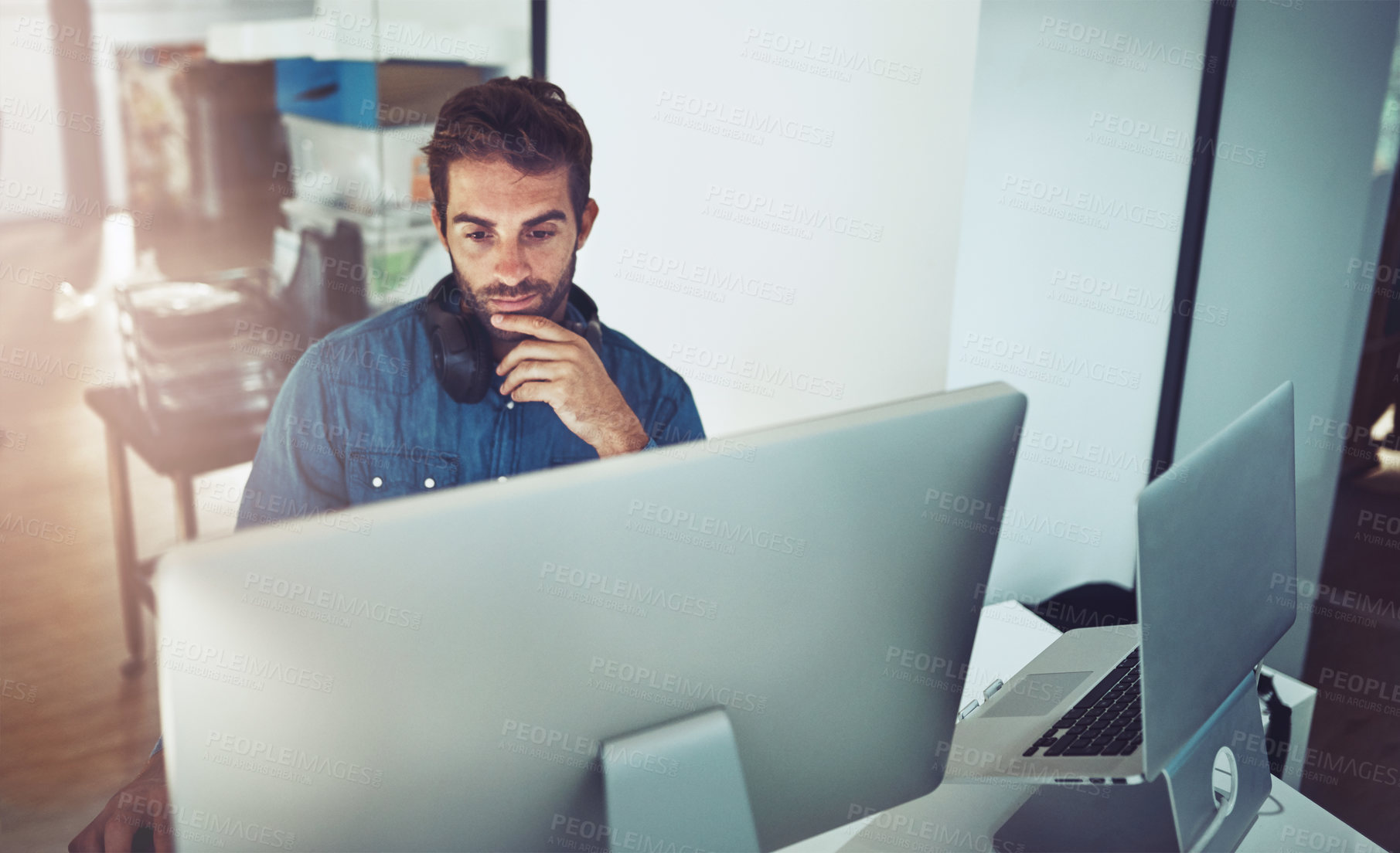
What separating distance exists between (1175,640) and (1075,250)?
1.66m

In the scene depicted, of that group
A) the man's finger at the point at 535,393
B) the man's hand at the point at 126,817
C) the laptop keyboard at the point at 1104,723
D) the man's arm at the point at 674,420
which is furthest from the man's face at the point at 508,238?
the laptop keyboard at the point at 1104,723

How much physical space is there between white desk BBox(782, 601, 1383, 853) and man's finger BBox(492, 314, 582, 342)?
1.06 meters

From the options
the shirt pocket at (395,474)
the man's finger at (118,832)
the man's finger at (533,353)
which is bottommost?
the man's finger at (118,832)

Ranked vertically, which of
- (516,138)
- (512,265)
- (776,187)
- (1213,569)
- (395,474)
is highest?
(516,138)

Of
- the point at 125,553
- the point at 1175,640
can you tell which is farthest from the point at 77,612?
the point at 1175,640

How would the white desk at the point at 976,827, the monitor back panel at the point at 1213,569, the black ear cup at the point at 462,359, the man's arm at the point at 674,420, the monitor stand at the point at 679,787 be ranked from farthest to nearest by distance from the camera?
1. the man's arm at the point at 674,420
2. the black ear cup at the point at 462,359
3. the white desk at the point at 976,827
4. the monitor back panel at the point at 1213,569
5. the monitor stand at the point at 679,787

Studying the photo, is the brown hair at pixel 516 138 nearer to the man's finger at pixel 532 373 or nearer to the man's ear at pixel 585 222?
the man's ear at pixel 585 222

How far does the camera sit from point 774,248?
101 inches

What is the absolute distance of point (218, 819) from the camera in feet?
2.21

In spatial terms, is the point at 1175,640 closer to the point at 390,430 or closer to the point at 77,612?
the point at 390,430

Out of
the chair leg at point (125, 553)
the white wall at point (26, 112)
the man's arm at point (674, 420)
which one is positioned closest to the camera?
the man's arm at point (674, 420)

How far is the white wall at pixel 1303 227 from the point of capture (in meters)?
2.26

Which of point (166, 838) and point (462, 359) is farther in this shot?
point (462, 359)

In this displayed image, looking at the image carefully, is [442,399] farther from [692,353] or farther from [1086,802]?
[1086,802]
